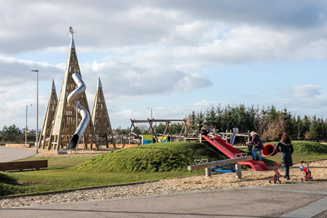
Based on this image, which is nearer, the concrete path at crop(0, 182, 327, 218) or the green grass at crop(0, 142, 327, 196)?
the concrete path at crop(0, 182, 327, 218)

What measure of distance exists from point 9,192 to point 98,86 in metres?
32.9

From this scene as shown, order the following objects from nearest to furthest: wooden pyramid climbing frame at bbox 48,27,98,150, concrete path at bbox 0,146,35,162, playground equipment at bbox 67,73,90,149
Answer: concrete path at bbox 0,146,35,162
playground equipment at bbox 67,73,90,149
wooden pyramid climbing frame at bbox 48,27,98,150

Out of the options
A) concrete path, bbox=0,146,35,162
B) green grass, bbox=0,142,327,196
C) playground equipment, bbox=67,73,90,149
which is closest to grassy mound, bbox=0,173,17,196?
green grass, bbox=0,142,327,196

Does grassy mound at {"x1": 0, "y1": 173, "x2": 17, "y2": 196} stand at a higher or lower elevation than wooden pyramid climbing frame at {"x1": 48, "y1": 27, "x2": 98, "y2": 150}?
lower

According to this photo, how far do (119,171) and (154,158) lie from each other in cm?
175

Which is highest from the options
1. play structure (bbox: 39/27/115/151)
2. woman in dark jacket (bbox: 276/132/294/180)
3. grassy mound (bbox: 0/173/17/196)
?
play structure (bbox: 39/27/115/151)

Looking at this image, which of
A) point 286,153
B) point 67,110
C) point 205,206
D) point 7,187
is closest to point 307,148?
point 286,153

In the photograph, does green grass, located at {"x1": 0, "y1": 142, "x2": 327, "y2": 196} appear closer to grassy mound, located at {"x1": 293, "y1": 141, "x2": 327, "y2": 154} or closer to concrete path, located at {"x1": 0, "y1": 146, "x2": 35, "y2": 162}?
grassy mound, located at {"x1": 293, "y1": 141, "x2": 327, "y2": 154}

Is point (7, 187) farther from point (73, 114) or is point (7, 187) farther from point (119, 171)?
point (73, 114)

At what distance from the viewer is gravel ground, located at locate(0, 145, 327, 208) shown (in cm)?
1038

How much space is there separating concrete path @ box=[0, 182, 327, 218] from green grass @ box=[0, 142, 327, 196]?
329 cm

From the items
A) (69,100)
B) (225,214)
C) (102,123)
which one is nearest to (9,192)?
(225,214)

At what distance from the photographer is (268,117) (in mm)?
51875

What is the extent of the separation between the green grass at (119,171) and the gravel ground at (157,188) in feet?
2.91
